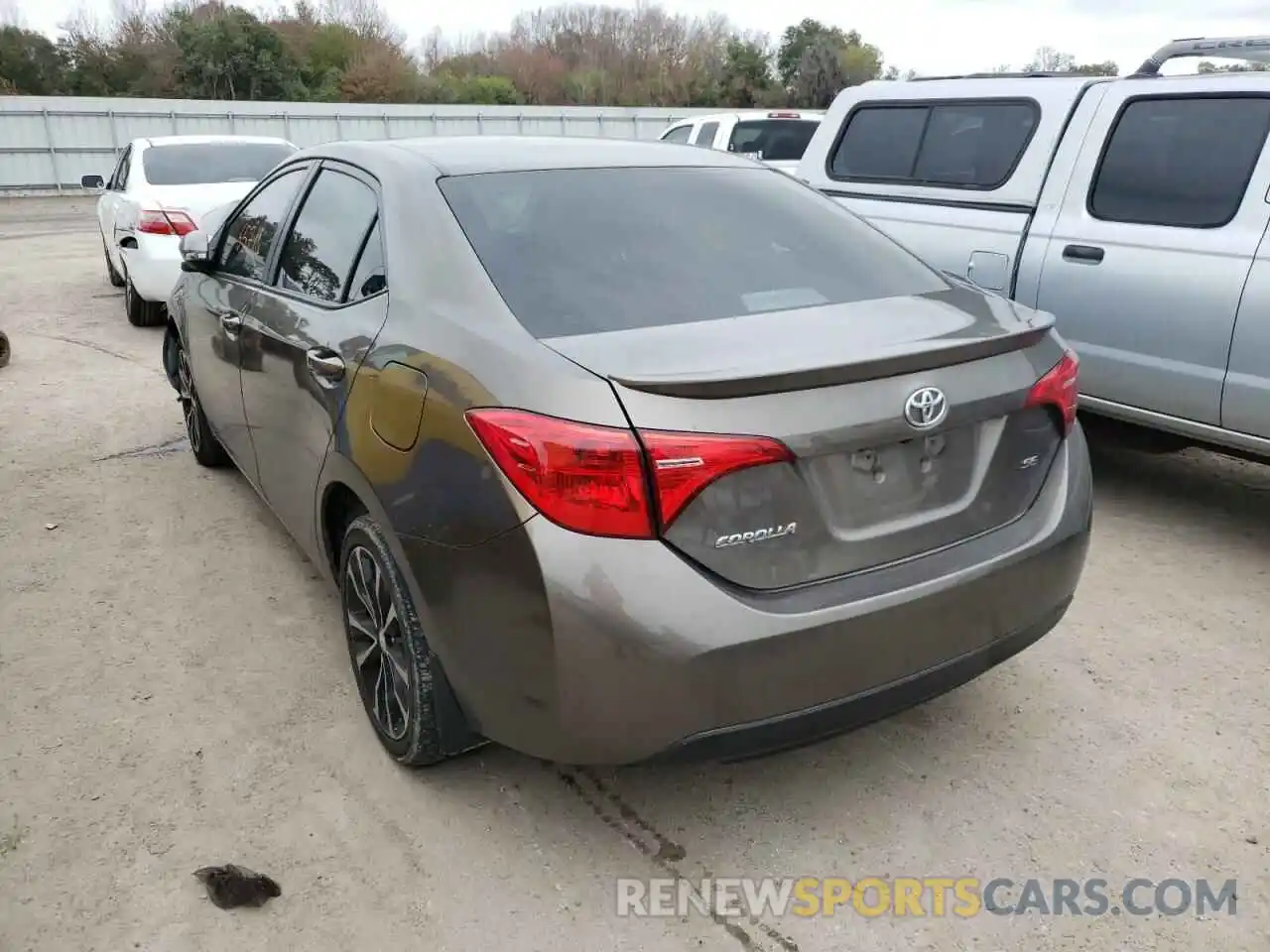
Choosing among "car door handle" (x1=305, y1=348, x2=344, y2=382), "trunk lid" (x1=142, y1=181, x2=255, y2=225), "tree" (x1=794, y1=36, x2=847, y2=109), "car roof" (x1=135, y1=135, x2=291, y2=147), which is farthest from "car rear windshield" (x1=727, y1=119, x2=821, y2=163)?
"tree" (x1=794, y1=36, x2=847, y2=109)

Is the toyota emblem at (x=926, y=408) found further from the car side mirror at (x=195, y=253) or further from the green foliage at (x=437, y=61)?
the green foliage at (x=437, y=61)

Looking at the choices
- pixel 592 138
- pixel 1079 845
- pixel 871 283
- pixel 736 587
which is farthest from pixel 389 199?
pixel 1079 845

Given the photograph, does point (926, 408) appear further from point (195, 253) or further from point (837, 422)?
point (195, 253)

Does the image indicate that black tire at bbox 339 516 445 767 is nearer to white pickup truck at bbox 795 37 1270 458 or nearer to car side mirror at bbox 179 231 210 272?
car side mirror at bbox 179 231 210 272

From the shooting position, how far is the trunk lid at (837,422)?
2.11 metres

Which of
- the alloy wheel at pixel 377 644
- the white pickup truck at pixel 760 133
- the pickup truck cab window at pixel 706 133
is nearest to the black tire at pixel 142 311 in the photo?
the white pickup truck at pixel 760 133

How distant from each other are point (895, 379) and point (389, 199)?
5.02 feet

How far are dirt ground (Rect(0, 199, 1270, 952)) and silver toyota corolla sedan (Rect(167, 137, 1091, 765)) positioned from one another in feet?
0.99

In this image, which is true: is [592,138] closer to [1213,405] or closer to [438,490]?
[438,490]

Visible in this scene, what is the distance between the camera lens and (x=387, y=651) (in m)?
2.81

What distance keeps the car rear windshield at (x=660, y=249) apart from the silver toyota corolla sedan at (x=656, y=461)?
11mm

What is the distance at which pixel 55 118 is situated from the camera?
2741 cm

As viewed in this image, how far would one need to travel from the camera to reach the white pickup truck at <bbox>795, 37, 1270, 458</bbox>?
3990 mm

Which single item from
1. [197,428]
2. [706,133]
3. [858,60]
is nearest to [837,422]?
[197,428]
